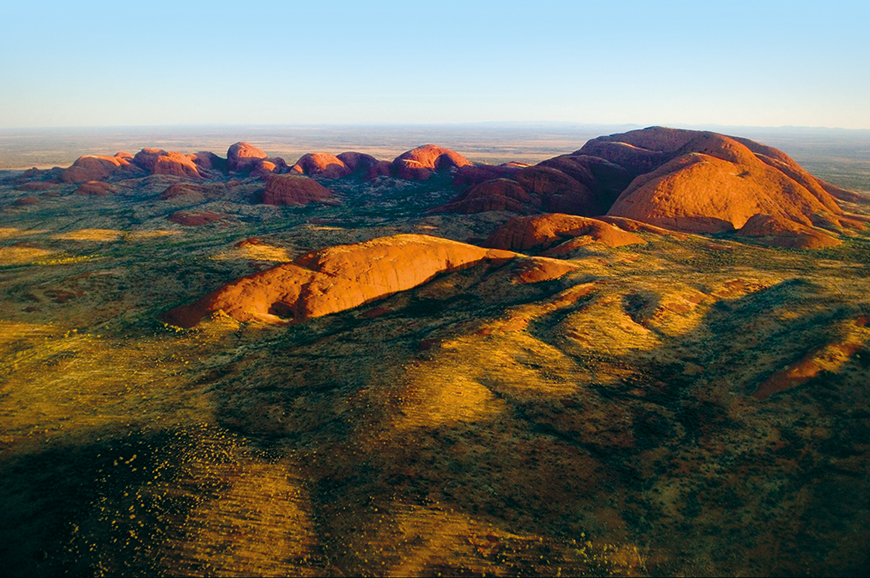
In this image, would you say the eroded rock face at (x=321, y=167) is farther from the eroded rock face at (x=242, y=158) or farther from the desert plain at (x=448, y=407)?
the desert plain at (x=448, y=407)

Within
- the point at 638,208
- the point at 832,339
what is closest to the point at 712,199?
the point at 638,208

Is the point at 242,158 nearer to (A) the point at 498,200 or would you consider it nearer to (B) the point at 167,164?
(B) the point at 167,164

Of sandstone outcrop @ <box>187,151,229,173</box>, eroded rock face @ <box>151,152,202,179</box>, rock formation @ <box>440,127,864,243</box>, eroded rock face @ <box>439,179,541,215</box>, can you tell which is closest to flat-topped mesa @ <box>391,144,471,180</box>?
rock formation @ <box>440,127,864,243</box>

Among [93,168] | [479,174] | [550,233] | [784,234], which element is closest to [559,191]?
[479,174]

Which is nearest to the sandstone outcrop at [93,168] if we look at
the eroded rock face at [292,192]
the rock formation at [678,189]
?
the eroded rock face at [292,192]

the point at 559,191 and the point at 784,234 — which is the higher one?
the point at 559,191

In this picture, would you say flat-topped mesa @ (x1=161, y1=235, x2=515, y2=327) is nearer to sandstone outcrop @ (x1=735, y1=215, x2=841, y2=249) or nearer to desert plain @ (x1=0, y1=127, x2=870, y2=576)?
desert plain @ (x1=0, y1=127, x2=870, y2=576)

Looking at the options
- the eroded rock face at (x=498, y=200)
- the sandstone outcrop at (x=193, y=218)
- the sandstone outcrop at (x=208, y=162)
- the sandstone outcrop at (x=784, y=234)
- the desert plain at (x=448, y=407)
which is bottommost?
the desert plain at (x=448, y=407)
